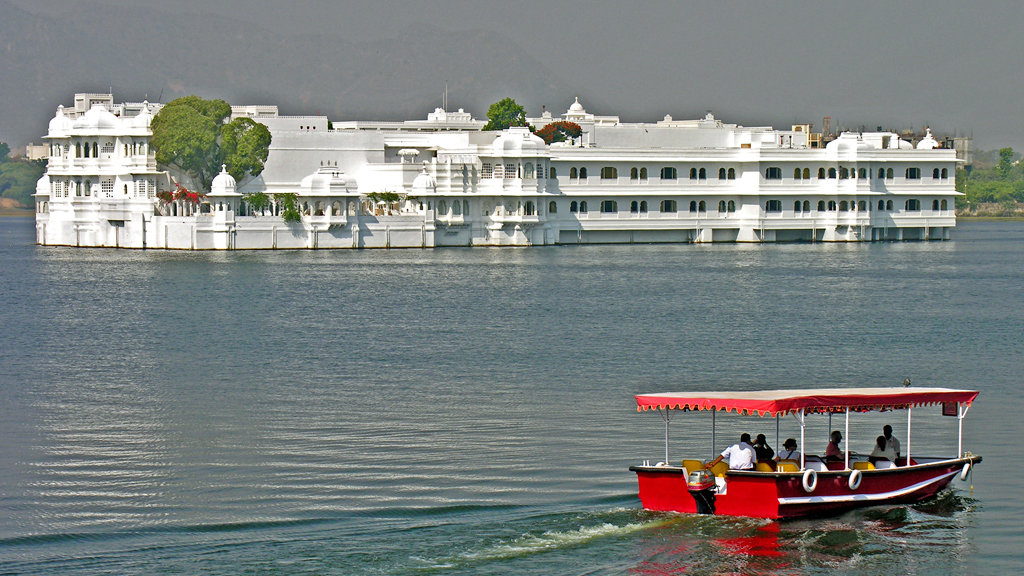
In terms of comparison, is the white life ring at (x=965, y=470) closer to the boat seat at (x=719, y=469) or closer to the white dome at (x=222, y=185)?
the boat seat at (x=719, y=469)

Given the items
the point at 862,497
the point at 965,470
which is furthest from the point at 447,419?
the point at 965,470

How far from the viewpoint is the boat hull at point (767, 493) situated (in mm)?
16328

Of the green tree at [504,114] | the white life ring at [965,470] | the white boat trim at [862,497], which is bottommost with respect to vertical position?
the white boat trim at [862,497]

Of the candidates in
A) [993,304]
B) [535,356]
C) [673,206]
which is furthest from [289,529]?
[673,206]

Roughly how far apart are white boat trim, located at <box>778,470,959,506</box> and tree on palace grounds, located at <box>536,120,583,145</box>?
6742 cm

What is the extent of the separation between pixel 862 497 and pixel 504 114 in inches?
3031

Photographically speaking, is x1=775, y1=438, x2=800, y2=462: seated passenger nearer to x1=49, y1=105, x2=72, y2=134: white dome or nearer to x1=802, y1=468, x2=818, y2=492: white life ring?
x1=802, y1=468, x2=818, y2=492: white life ring

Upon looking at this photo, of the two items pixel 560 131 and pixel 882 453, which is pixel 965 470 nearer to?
pixel 882 453

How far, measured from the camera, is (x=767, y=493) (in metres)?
16.3

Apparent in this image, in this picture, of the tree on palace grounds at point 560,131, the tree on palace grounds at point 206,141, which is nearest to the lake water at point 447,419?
the tree on palace grounds at point 206,141

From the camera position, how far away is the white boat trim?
53.9ft

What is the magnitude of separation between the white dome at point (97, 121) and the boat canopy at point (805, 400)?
192 feet

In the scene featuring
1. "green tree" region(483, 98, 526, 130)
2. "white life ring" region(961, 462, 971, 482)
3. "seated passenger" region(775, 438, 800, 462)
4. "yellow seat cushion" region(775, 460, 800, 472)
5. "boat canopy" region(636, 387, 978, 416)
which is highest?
"green tree" region(483, 98, 526, 130)

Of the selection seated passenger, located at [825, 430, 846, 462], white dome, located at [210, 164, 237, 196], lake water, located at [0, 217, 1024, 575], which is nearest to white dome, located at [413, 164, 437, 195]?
white dome, located at [210, 164, 237, 196]
